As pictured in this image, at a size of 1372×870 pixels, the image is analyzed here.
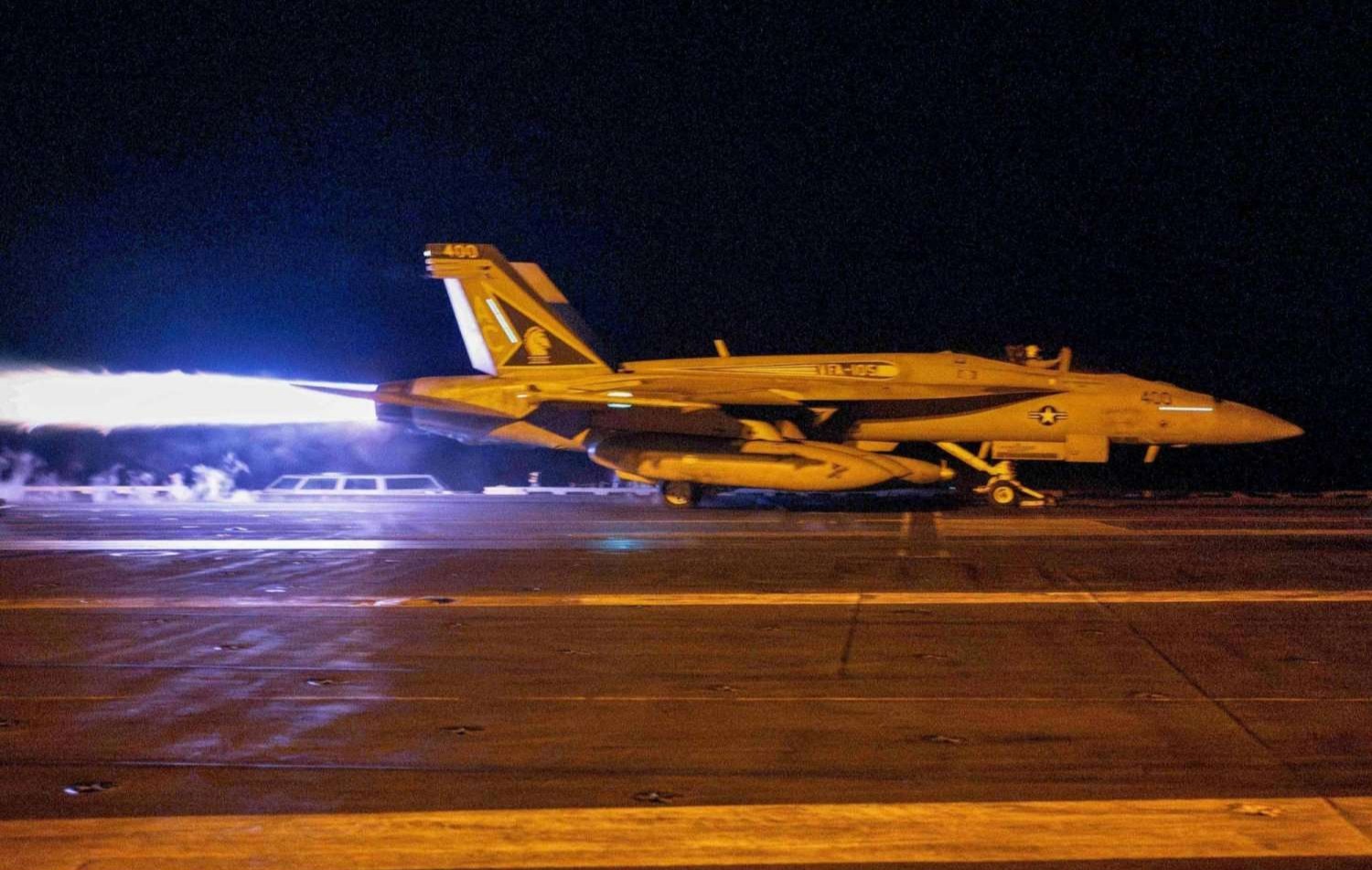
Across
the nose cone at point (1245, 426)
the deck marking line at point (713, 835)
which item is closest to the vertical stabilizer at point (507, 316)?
the nose cone at point (1245, 426)

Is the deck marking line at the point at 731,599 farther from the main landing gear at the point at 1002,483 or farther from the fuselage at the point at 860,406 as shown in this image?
the main landing gear at the point at 1002,483

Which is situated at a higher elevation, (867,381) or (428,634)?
(867,381)

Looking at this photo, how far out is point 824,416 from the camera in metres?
22.2

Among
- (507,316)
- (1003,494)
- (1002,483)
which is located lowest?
(1003,494)

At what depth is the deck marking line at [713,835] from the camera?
14.4ft

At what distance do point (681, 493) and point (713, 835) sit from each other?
17145 mm

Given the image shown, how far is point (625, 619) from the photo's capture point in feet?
30.7

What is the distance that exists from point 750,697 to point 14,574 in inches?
350

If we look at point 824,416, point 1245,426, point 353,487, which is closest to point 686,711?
point 824,416

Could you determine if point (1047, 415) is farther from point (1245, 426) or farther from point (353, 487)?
point (353, 487)

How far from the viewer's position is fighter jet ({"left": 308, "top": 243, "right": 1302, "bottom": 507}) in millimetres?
20875

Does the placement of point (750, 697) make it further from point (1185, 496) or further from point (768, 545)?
point (1185, 496)

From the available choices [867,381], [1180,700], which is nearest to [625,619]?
[1180,700]

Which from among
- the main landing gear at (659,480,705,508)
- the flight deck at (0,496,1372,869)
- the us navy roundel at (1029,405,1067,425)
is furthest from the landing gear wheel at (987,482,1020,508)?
the flight deck at (0,496,1372,869)
